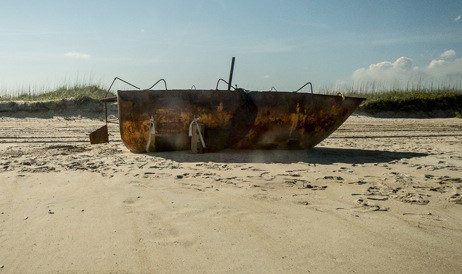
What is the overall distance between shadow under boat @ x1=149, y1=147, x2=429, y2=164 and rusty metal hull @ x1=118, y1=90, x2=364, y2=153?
0.53 ft

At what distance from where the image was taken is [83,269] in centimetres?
182

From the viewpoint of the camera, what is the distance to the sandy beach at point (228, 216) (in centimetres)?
190

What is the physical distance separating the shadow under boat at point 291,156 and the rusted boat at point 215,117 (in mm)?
163

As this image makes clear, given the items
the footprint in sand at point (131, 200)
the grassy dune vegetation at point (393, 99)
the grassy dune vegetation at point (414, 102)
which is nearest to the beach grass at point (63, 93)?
the grassy dune vegetation at point (393, 99)

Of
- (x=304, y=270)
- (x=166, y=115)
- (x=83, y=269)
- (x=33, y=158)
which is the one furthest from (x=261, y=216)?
(x=33, y=158)

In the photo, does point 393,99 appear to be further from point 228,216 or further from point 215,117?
point 228,216

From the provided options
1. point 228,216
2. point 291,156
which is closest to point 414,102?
point 291,156

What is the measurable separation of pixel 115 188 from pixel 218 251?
4.82 ft

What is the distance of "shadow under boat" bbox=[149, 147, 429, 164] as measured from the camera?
4613 millimetres

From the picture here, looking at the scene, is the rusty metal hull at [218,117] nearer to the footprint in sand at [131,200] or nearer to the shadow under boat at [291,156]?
the shadow under boat at [291,156]

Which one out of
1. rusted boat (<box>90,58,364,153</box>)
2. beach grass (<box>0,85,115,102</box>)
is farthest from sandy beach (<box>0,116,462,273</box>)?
beach grass (<box>0,85,115,102</box>)

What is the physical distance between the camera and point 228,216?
2.50 metres

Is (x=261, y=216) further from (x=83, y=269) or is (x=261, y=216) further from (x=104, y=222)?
(x=83, y=269)

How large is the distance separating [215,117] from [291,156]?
3.61ft
